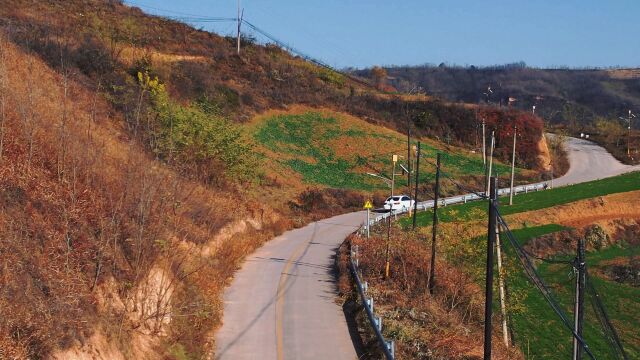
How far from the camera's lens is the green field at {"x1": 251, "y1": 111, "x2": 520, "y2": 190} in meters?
57.8

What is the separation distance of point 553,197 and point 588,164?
32555 millimetres

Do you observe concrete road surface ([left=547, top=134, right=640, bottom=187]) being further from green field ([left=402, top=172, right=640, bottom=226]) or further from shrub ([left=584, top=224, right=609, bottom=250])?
A: shrub ([left=584, top=224, right=609, bottom=250])

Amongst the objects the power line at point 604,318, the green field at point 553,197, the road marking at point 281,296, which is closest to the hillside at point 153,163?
the road marking at point 281,296

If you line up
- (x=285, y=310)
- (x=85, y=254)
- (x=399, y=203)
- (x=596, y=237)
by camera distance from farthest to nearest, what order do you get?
(x=399, y=203) < (x=596, y=237) < (x=285, y=310) < (x=85, y=254)

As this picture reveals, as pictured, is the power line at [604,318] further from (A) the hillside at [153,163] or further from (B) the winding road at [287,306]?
(A) the hillside at [153,163]

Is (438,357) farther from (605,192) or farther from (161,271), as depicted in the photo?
(605,192)

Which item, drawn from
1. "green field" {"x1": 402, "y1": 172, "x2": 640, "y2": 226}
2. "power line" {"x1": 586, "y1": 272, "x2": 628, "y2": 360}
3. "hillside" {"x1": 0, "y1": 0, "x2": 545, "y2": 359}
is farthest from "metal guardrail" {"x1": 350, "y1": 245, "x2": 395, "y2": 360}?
"green field" {"x1": 402, "y1": 172, "x2": 640, "y2": 226}

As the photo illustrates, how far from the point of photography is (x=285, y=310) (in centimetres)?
2103

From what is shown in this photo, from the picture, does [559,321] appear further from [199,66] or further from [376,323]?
[199,66]

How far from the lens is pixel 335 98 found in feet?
256

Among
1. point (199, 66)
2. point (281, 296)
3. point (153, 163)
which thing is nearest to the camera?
point (153, 163)

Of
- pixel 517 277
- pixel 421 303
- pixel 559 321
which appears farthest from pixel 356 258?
pixel 517 277

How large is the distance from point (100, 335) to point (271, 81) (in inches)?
2505

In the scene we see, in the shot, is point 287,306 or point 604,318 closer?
point 287,306
